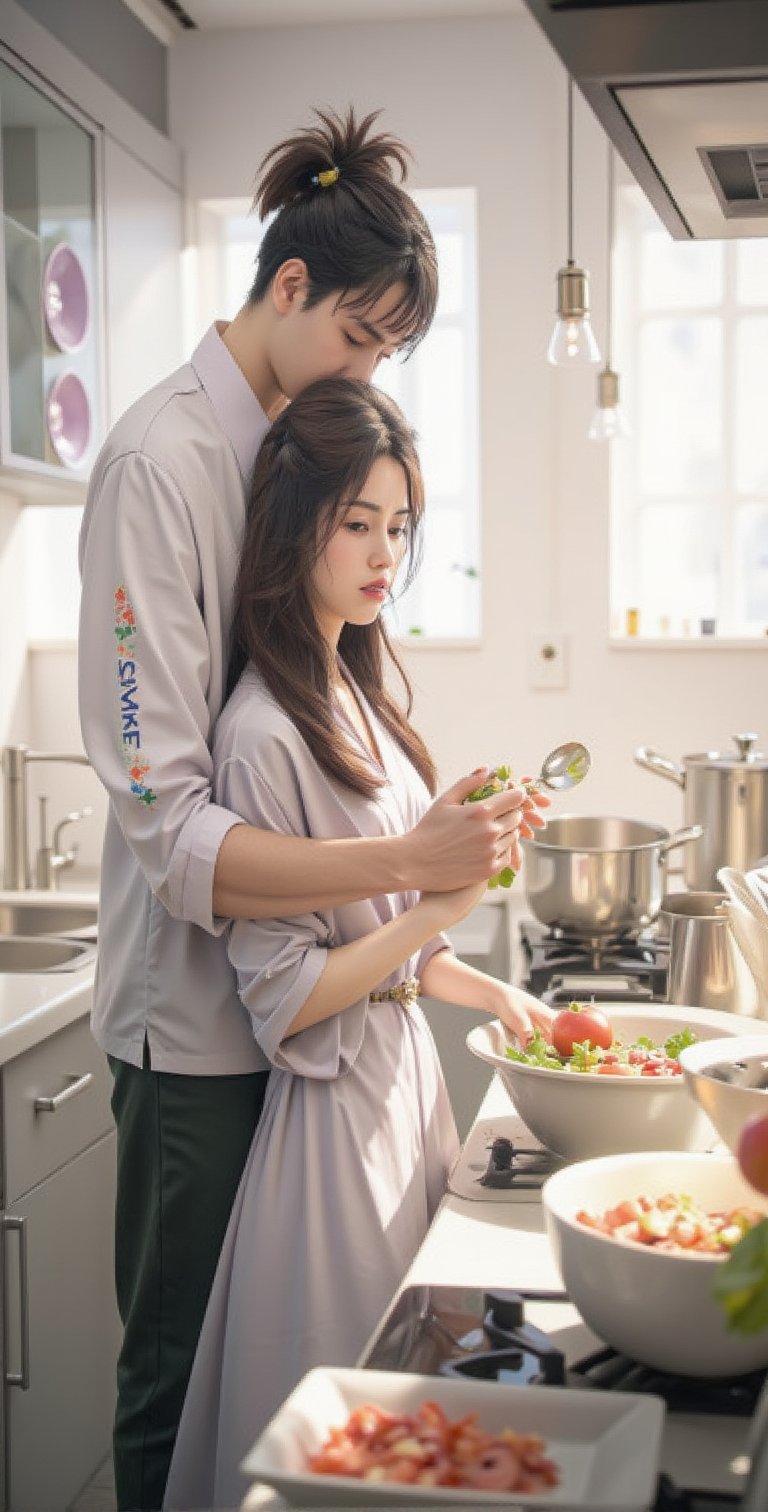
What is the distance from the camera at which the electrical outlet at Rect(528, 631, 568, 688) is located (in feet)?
12.1

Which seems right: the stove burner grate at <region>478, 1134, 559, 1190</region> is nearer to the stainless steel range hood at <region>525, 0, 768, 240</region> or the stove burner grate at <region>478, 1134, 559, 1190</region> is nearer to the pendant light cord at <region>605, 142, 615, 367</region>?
the stainless steel range hood at <region>525, 0, 768, 240</region>

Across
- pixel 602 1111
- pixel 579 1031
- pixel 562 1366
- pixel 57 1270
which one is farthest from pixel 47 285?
pixel 562 1366

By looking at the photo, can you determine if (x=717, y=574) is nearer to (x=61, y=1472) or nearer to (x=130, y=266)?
(x=130, y=266)

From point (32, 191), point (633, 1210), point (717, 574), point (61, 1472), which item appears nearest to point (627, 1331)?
point (633, 1210)

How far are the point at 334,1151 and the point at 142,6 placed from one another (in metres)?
2.89

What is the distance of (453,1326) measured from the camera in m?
1.05

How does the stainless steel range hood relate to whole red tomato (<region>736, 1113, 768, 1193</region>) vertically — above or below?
above

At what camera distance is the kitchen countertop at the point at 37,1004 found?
7.05 feet

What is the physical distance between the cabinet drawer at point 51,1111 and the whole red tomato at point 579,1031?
95 cm

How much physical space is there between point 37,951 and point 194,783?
138cm

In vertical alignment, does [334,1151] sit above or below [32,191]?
below

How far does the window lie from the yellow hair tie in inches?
89.3

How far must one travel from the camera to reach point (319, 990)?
147cm

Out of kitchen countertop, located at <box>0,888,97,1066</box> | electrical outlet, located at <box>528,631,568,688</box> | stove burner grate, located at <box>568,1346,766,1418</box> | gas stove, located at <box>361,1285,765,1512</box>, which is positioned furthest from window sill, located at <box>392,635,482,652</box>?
stove burner grate, located at <box>568,1346,766,1418</box>
